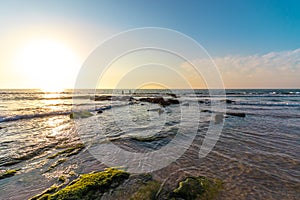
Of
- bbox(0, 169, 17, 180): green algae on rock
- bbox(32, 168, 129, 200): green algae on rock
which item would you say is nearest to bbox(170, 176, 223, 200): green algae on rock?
bbox(32, 168, 129, 200): green algae on rock

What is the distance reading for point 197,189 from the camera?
4449mm

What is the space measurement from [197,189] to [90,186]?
2799mm

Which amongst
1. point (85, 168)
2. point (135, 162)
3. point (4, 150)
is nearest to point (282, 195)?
point (135, 162)

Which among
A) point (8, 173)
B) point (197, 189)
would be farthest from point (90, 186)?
point (8, 173)

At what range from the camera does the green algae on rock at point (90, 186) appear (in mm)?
4180

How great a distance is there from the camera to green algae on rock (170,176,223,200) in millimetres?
4195

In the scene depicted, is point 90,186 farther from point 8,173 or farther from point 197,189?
point 8,173

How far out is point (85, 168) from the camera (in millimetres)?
5906

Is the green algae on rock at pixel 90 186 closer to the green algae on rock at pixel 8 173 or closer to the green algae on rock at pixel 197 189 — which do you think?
the green algae on rock at pixel 197 189

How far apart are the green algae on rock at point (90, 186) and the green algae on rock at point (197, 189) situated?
1689mm

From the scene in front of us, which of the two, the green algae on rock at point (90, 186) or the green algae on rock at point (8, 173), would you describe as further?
the green algae on rock at point (8, 173)

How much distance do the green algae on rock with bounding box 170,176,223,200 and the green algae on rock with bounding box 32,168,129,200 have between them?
5.54 feet

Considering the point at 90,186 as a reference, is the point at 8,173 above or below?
below

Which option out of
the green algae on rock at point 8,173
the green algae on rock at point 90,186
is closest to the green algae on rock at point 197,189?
the green algae on rock at point 90,186
